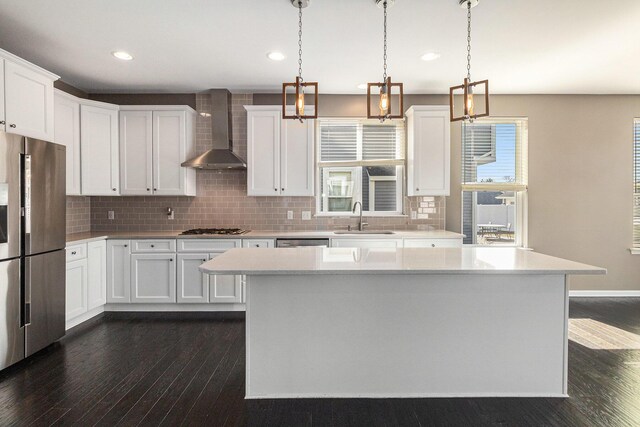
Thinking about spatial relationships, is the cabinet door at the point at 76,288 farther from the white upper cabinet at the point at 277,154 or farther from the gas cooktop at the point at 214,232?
the white upper cabinet at the point at 277,154

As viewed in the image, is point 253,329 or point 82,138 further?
point 82,138

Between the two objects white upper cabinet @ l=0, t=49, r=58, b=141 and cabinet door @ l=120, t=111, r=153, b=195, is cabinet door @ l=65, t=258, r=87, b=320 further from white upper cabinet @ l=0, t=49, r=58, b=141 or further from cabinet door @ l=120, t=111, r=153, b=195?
white upper cabinet @ l=0, t=49, r=58, b=141

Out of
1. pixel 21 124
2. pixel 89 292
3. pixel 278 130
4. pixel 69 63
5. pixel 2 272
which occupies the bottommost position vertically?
pixel 89 292

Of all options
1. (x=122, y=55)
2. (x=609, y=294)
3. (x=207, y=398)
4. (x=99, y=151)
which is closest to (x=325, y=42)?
(x=122, y=55)

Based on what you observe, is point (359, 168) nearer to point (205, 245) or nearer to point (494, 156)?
point (494, 156)

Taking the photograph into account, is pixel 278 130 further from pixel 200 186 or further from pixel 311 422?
pixel 311 422

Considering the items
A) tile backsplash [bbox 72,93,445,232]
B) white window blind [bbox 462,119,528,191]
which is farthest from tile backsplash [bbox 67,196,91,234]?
white window blind [bbox 462,119,528,191]

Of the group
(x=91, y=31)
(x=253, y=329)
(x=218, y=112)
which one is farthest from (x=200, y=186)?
(x=253, y=329)

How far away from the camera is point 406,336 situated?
2.24m

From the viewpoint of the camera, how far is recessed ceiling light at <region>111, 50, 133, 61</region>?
3418 millimetres

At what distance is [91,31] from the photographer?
9.90 ft

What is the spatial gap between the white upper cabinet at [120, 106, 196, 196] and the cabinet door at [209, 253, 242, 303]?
1159 mm

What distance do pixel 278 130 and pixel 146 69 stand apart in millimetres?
1543

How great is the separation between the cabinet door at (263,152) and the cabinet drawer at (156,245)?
3.49ft
